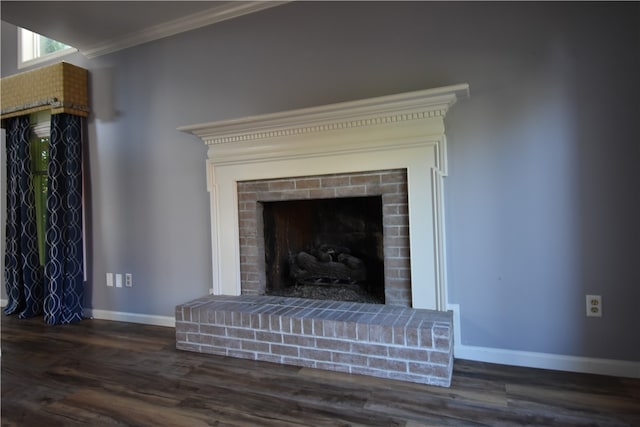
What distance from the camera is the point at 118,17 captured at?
2.59m

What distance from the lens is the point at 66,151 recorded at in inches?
118

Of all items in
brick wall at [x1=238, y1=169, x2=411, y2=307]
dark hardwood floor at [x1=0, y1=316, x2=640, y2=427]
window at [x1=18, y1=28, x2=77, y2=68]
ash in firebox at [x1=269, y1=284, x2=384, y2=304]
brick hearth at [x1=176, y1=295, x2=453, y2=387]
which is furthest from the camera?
window at [x1=18, y1=28, x2=77, y2=68]

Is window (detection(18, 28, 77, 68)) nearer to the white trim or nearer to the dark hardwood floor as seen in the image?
the white trim

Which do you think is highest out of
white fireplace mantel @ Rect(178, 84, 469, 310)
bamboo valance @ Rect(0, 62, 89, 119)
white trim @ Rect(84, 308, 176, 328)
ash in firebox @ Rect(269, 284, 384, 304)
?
bamboo valance @ Rect(0, 62, 89, 119)

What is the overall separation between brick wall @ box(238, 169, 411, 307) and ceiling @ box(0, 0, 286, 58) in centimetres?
129

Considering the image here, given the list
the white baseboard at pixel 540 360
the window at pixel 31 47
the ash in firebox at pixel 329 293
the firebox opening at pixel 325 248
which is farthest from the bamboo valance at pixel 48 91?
the white baseboard at pixel 540 360

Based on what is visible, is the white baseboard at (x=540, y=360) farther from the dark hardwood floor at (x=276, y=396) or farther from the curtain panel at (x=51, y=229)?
the curtain panel at (x=51, y=229)

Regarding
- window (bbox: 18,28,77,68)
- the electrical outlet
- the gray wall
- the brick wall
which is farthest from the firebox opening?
window (bbox: 18,28,77,68)

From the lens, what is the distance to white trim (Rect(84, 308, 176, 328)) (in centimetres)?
285

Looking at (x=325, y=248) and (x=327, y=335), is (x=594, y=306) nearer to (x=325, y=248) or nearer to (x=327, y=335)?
(x=327, y=335)

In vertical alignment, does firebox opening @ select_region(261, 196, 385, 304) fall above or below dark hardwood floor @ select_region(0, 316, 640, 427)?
above

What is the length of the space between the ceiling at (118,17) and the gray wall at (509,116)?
0.50 feet

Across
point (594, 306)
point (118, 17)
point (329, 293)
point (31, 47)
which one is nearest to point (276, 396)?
point (329, 293)

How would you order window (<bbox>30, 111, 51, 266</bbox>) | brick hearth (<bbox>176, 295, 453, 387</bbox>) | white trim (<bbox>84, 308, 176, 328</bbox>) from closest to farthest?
brick hearth (<bbox>176, 295, 453, 387</bbox>) → white trim (<bbox>84, 308, 176, 328</bbox>) → window (<bbox>30, 111, 51, 266</bbox>)
